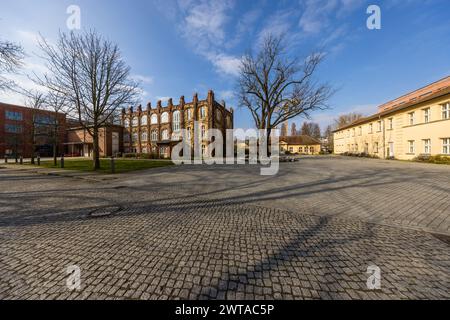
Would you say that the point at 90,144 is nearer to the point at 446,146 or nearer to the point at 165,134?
the point at 165,134

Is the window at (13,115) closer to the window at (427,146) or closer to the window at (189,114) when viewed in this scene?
the window at (189,114)

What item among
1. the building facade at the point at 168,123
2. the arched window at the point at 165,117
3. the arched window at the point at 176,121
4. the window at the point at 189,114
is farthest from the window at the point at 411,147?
the arched window at the point at 165,117

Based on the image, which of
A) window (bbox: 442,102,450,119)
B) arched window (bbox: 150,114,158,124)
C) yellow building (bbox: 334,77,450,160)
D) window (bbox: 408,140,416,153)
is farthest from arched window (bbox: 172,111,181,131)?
window (bbox: 442,102,450,119)

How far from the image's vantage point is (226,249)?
314 cm

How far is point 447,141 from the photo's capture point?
18.8 m

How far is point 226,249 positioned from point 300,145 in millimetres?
65918

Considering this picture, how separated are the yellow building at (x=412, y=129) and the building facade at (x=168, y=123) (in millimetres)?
28464

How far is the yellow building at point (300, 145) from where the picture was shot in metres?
62.0

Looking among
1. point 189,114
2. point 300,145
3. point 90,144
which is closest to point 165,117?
point 189,114

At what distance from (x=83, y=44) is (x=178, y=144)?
914 inches

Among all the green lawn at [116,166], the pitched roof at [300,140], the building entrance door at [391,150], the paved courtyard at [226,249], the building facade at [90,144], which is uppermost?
the pitched roof at [300,140]

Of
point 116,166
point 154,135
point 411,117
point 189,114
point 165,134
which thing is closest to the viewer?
point 116,166
